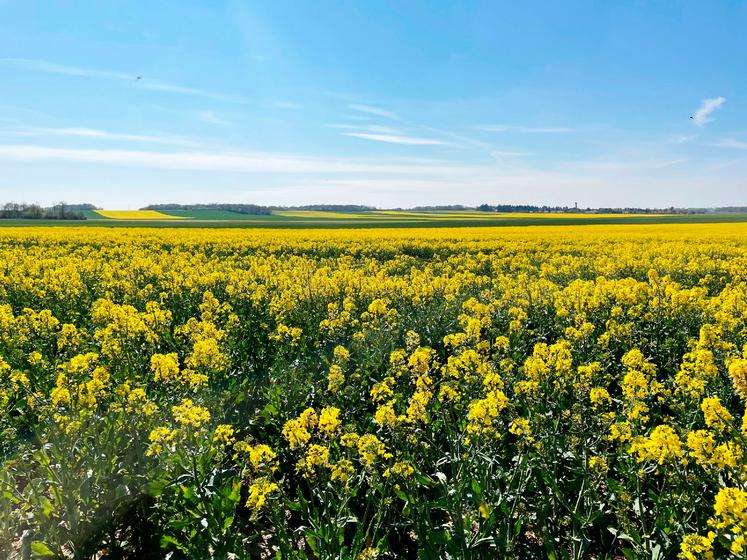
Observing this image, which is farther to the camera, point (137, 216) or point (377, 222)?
point (137, 216)

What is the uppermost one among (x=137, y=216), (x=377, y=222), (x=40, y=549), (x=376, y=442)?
(x=137, y=216)

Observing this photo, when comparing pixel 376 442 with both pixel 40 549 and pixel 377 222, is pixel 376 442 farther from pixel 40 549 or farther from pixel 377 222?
pixel 377 222

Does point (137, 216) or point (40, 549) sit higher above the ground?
point (137, 216)

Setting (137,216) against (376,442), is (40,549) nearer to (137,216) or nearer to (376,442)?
(376,442)

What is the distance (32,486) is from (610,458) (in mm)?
5031

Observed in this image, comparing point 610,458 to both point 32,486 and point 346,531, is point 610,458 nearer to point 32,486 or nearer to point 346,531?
point 346,531

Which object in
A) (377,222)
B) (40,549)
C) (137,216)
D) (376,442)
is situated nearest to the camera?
(40,549)

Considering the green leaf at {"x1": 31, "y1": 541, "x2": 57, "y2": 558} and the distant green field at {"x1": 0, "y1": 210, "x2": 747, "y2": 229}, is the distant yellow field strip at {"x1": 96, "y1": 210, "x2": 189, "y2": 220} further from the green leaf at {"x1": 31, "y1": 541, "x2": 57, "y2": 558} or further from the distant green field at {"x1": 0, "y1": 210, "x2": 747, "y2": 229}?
the green leaf at {"x1": 31, "y1": 541, "x2": 57, "y2": 558}

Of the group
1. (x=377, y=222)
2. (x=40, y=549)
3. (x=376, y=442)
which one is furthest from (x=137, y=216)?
(x=376, y=442)

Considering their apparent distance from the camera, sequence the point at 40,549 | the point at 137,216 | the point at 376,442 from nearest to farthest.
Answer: the point at 40,549 < the point at 376,442 < the point at 137,216

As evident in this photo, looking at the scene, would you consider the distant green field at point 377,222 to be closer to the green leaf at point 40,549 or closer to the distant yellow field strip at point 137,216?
the distant yellow field strip at point 137,216

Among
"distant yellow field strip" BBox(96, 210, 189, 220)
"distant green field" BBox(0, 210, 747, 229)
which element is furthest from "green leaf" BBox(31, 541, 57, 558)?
"distant yellow field strip" BBox(96, 210, 189, 220)

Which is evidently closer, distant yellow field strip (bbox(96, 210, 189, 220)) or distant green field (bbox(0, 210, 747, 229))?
distant green field (bbox(0, 210, 747, 229))

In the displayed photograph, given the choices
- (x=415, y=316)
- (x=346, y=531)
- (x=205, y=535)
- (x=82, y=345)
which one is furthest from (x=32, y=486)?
(x=415, y=316)
